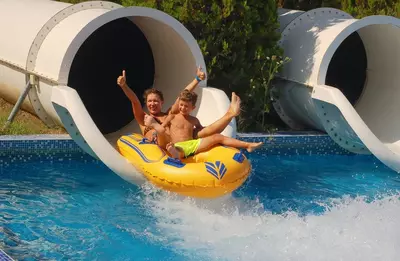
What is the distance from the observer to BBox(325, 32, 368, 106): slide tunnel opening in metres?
9.80

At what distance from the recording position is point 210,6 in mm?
8742

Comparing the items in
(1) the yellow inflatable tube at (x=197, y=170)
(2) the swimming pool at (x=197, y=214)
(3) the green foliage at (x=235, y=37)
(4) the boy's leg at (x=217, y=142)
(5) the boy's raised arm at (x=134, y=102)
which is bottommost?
(2) the swimming pool at (x=197, y=214)

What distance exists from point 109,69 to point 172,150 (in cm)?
276

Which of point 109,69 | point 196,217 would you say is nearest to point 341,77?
point 109,69

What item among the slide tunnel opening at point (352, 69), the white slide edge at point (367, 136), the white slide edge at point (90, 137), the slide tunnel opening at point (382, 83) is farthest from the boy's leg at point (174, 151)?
the slide tunnel opening at point (352, 69)

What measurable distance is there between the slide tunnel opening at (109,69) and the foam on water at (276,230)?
97.7 inches

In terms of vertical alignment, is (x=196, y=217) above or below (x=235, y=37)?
below

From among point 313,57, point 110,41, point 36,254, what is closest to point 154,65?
point 110,41

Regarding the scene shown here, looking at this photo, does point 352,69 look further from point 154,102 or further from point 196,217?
point 196,217

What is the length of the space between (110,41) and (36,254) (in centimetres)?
415

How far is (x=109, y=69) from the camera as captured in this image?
8625 millimetres

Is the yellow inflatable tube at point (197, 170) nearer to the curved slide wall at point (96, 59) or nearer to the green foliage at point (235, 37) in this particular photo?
the curved slide wall at point (96, 59)

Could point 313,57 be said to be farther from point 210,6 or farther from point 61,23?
point 61,23

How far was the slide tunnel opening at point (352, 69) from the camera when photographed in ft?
32.1
